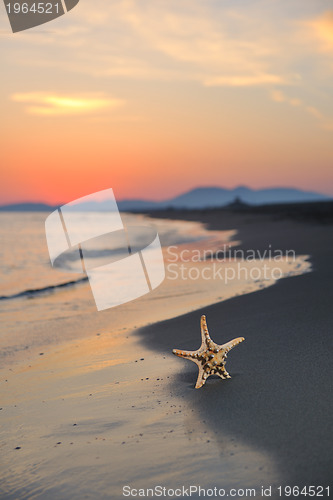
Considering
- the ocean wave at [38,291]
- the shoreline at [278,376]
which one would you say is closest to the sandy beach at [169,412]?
the shoreline at [278,376]

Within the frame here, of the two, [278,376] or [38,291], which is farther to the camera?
[38,291]

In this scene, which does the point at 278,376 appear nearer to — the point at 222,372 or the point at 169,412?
the point at 222,372

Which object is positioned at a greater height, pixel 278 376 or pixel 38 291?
pixel 278 376

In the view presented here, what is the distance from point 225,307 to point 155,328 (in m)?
1.51

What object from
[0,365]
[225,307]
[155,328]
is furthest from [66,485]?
[225,307]

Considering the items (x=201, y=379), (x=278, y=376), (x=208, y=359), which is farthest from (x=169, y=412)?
(x=278, y=376)

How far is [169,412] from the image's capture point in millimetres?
4637

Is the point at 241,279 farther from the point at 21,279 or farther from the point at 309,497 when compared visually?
the point at 309,497

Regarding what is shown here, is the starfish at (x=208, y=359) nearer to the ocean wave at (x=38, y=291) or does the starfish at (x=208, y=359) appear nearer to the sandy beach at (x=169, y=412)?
the sandy beach at (x=169, y=412)

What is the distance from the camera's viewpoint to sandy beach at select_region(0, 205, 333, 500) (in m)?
3.59
